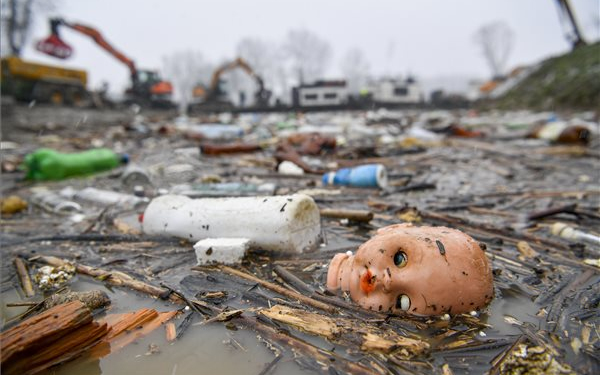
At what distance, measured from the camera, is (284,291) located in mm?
2316

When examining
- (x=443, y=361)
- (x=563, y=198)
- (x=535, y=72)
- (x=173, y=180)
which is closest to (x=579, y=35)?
(x=535, y=72)

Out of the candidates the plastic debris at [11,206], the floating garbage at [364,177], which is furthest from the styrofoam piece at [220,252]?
the plastic debris at [11,206]

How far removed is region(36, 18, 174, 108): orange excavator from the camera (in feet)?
66.8

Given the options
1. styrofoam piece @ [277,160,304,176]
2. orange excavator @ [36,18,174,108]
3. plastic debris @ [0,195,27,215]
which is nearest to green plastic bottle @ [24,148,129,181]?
plastic debris @ [0,195,27,215]

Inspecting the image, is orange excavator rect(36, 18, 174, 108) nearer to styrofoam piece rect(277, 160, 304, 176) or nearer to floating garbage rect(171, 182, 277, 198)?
styrofoam piece rect(277, 160, 304, 176)

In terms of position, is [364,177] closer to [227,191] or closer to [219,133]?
[227,191]

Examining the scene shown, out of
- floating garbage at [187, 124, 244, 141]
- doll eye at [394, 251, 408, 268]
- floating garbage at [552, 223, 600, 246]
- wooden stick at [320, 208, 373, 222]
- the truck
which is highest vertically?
the truck

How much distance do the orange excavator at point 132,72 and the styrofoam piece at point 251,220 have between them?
22496 mm

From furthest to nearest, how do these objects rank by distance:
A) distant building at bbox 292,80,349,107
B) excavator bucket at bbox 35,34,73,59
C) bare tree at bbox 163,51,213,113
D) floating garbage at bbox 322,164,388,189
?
bare tree at bbox 163,51,213,113, distant building at bbox 292,80,349,107, excavator bucket at bbox 35,34,73,59, floating garbage at bbox 322,164,388,189

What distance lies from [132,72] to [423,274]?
28.8 meters

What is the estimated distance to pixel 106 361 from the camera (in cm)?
176

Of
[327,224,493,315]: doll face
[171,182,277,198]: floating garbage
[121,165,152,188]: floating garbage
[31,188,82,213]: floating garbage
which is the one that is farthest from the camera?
[121,165,152,188]: floating garbage

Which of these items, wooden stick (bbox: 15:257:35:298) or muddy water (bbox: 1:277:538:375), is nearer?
muddy water (bbox: 1:277:538:375)

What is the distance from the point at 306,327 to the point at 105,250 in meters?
2.24
